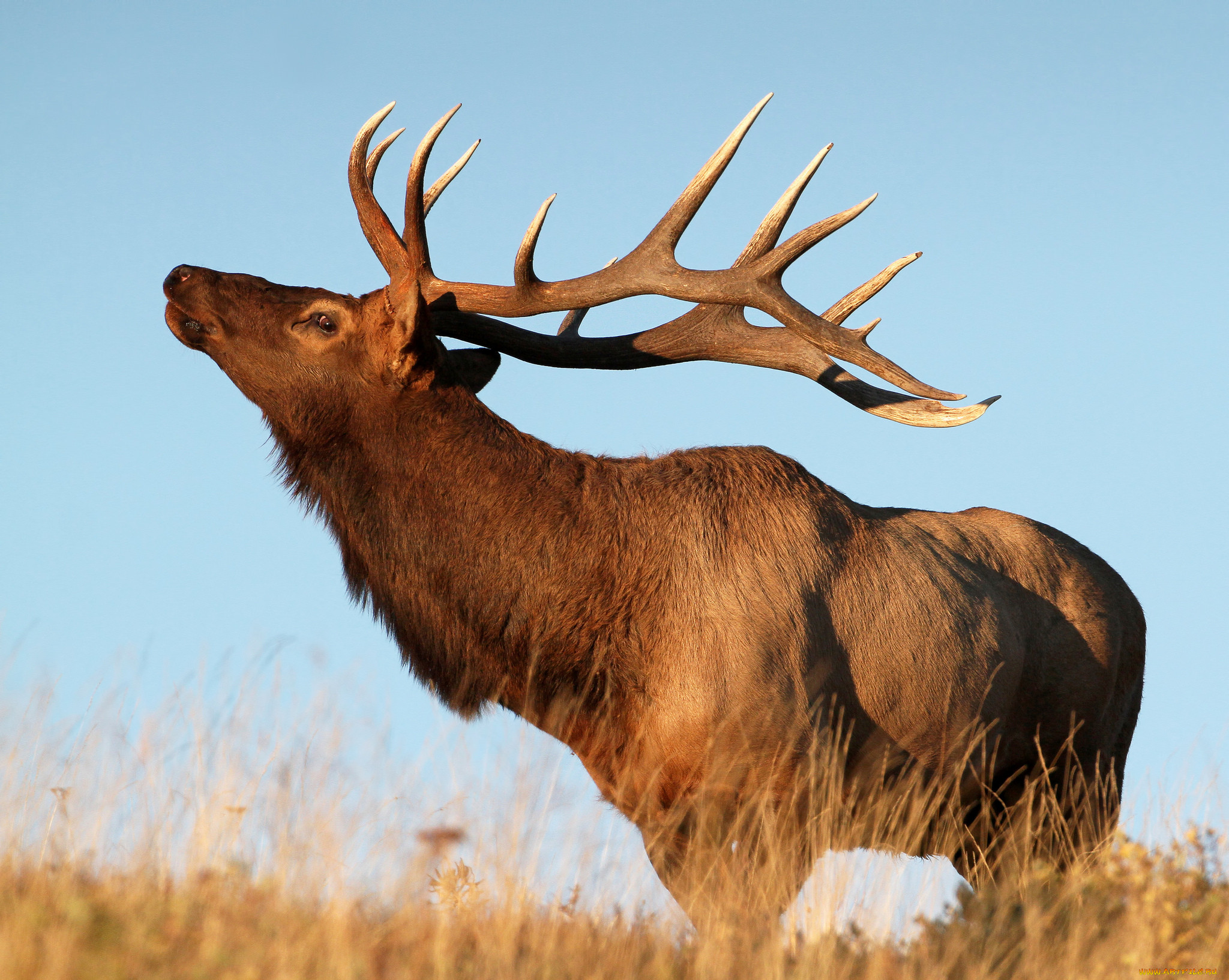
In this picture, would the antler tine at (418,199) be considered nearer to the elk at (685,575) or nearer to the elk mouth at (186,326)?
the elk at (685,575)

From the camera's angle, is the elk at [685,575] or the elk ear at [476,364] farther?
the elk ear at [476,364]

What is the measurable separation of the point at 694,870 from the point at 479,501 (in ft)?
5.61

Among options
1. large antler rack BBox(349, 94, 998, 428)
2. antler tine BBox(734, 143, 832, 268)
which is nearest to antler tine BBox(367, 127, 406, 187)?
large antler rack BBox(349, 94, 998, 428)

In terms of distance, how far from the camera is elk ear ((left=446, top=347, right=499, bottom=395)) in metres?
6.09

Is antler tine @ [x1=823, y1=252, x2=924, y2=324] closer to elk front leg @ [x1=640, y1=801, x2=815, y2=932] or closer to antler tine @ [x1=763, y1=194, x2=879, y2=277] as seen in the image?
antler tine @ [x1=763, y1=194, x2=879, y2=277]

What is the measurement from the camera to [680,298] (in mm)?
5945

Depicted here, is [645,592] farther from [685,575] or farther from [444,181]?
[444,181]

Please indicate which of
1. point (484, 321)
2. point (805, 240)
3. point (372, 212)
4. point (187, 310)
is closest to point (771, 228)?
point (805, 240)

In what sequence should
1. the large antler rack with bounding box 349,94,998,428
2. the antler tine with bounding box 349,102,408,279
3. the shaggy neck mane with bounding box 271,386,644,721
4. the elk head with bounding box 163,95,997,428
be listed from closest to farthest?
1. the shaggy neck mane with bounding box 271,386,644,721
2. the elk head with bounding box 163,95,997,428
3. the large antler rack with bounding box 349,94,998,428
4. the antler tine with bounding box 349,102,408,279

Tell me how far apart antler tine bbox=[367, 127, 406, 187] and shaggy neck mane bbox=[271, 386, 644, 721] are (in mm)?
1407

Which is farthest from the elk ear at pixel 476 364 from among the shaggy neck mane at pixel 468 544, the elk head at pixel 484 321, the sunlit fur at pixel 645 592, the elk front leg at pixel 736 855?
the elk front leg at pixel 736 855

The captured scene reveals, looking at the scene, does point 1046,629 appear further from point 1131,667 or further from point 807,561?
point 807,561

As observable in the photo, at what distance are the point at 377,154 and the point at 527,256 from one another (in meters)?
0.92

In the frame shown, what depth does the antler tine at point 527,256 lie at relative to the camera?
6055 mm
